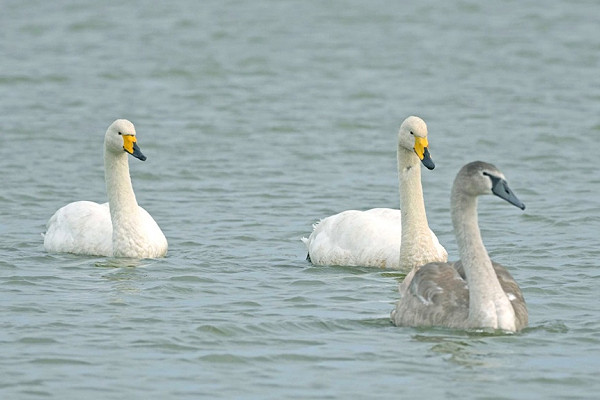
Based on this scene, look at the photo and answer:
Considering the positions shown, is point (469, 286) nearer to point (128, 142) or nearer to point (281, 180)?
point (128, 142)

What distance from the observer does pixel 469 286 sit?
9820mm

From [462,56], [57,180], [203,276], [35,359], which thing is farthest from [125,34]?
[35,359]

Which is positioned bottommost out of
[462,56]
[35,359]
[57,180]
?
[35,359]

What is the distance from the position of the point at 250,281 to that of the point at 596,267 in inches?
114

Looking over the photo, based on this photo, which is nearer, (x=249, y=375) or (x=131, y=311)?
(x=249, y=375)

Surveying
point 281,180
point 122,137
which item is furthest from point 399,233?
point 281,180

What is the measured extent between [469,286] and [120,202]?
15.3 ft

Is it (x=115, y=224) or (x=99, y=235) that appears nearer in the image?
(x=115, y=224)

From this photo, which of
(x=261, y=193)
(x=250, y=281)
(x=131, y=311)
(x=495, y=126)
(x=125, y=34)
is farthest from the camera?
(x=125, y=34)

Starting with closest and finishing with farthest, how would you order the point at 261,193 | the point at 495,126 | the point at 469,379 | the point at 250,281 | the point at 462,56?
the point at 469,379, the point at 250,281, the point at 261,193, the point at 495,126, the point at 462,56

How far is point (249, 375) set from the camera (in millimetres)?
8992

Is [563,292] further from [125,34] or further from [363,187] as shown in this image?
[125,34]

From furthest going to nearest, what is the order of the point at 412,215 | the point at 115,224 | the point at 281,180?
1. the point at 281,180
2. the point at 115,224
3. the point at 412,215

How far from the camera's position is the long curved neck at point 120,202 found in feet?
43.7
